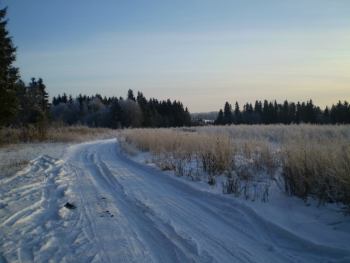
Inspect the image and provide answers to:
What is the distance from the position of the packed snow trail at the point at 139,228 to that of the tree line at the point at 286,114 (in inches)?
2769

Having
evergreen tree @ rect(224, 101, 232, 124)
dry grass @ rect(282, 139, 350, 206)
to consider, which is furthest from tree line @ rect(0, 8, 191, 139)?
dry grass @ rect(282, 139, 350, 206)

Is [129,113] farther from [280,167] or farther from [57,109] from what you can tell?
[280,167]

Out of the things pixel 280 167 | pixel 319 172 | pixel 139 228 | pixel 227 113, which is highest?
pixel 227 113

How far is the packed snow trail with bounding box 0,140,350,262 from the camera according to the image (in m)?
4.75

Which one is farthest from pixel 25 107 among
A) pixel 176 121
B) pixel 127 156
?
pixel 176 121

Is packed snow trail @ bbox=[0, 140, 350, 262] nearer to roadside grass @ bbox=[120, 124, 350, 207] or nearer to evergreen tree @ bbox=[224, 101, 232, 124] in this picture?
roadside grass @ bbox=[120, 124, 350, 207]

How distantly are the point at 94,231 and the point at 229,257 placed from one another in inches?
92.3

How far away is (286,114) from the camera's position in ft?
299

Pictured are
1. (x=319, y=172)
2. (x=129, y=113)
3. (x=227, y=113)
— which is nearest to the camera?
(x=319, y=172)

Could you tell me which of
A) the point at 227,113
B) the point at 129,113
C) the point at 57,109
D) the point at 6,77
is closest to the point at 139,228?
the point at 6,77

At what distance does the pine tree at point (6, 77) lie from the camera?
21781 mm

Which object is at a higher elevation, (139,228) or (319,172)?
(319,172)

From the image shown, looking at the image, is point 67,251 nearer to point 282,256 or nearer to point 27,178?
point 282,256

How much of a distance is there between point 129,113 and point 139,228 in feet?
271
